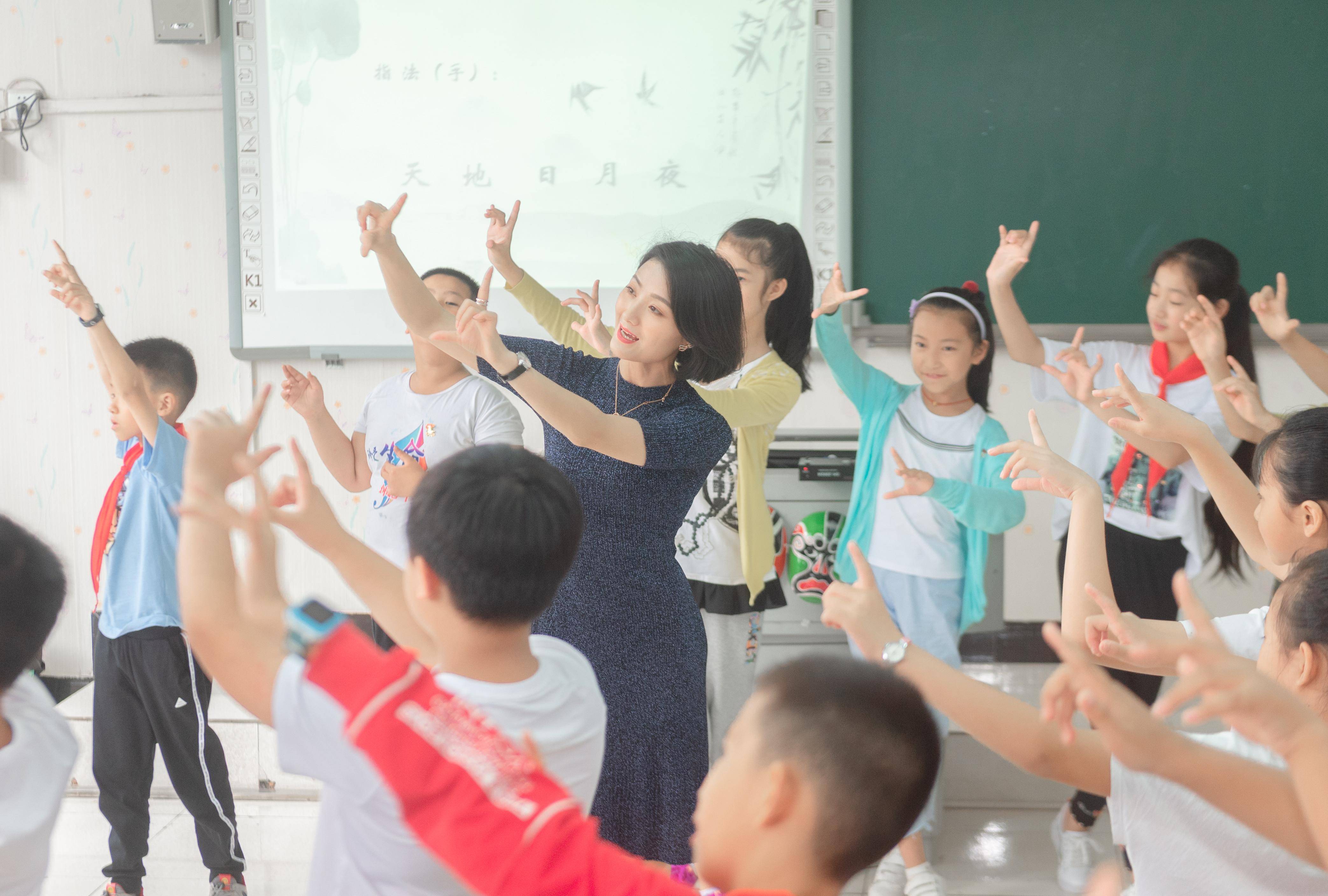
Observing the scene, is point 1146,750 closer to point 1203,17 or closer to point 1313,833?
point 1313,833

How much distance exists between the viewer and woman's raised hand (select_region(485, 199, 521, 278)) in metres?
2.09

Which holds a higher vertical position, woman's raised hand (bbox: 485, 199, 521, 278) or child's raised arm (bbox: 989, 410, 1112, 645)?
woman's raised hand (bbox: 485, 199, 521, 278)

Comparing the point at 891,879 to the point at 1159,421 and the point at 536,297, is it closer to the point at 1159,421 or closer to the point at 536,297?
the point at 1159,421

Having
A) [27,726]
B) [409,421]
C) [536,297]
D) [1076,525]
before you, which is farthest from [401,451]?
[1076,525]

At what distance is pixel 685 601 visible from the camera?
5.43 feet

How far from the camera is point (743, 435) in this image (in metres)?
2.27

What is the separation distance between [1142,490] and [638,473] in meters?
1.40

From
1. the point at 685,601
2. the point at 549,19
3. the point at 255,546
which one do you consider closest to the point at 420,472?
the point at 685,601

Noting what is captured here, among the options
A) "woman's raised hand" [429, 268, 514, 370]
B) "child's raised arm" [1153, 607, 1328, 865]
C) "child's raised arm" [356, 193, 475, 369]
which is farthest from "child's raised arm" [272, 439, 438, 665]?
"child's raised arm" [1153, 607, 1328, 865]

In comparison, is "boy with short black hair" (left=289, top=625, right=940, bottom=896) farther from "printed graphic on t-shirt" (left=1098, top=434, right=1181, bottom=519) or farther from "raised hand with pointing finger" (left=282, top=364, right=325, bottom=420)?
"printed graphic on t-shirt" (left=1098, top=434, right=1181, bottom=519)

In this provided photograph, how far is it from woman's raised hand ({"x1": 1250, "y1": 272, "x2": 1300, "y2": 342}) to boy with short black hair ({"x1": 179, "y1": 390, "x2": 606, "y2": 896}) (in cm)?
190

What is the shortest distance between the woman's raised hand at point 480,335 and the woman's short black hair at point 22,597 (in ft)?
2.01

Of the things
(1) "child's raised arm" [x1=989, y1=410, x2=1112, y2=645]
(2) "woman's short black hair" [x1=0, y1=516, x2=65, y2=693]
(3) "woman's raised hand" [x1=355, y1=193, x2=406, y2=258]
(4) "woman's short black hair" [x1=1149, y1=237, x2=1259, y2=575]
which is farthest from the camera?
(4) "woman's short black hair" [x1=1149, y1=237, x2=1259, y2=575]

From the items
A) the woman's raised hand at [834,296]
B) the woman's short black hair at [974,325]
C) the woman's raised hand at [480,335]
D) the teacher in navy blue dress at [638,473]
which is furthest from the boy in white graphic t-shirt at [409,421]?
the woman's short black hair at [974,325]
